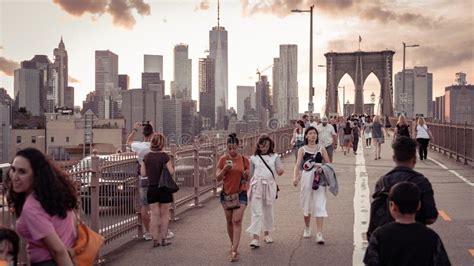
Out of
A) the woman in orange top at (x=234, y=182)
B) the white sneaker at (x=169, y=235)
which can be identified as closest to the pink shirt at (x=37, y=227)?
the woman in orange top at (x=234, y=182)

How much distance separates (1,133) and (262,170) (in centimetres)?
5318

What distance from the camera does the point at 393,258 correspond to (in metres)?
4.55

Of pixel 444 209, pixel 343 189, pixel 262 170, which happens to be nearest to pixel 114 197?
pixel 262 170

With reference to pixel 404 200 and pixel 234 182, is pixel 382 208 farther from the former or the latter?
pixel 234 182

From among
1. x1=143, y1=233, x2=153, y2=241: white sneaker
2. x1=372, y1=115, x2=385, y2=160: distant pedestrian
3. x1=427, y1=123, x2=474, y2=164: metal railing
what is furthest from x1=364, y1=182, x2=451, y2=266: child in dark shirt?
x1=372, y1=115, x2=385, y2=160: distant pedestrian

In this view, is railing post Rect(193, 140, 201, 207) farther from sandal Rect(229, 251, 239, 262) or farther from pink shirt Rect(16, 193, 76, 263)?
pink shirt Rect(16, 193, 76, 263)

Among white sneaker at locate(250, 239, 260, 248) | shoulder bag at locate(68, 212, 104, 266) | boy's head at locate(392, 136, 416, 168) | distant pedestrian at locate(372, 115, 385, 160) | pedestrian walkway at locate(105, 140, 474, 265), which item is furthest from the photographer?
distant pedestrian at locate(372, 115, 385, 160)

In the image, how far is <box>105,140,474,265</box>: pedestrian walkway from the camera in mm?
9234

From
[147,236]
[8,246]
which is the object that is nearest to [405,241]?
[8,246]

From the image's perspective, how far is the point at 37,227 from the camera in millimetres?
4422

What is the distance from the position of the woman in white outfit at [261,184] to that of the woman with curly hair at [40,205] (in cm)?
547

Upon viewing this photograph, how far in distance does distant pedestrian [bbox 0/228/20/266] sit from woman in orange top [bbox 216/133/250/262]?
204 inches

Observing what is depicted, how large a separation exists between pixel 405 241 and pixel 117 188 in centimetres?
634

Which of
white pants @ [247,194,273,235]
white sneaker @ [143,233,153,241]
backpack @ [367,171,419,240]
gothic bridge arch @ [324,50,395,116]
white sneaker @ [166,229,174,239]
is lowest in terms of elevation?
white sneaker @ [143,233,153,241]
